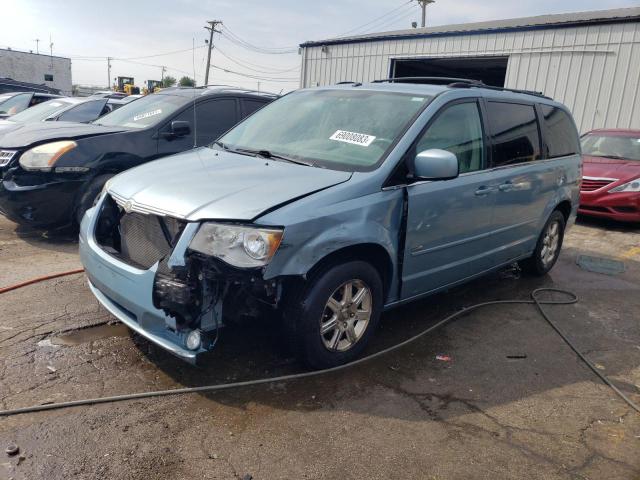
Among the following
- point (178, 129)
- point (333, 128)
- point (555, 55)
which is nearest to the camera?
point (333, 128)

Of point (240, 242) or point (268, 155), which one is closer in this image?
point (240, 242)

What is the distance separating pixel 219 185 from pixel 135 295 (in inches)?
31.4

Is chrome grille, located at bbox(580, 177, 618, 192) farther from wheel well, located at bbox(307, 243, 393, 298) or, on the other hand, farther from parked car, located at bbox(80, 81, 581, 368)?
wheel well, located at bbox(307, 243, 393, 298)

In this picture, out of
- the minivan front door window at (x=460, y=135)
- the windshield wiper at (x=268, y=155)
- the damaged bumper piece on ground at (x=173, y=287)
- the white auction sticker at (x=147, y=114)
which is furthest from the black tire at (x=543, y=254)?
the white auction sticker at (x=147, y=114)

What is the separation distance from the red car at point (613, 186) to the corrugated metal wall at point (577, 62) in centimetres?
382

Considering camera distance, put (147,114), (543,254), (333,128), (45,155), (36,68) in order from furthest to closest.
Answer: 1. (36,68)
2. (147,114)
3. (543,254)
4. (45,155)
5. (333,128)

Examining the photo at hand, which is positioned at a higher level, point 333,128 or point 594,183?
point 333,128

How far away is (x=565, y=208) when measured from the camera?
5.95m

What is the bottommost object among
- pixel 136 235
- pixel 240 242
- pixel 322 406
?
pixel 322 406

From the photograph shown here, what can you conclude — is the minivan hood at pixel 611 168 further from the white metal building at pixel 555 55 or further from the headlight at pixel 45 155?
the headlight at pixel 45 155

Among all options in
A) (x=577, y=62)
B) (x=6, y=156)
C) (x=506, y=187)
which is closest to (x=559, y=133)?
(x=506, y=187)

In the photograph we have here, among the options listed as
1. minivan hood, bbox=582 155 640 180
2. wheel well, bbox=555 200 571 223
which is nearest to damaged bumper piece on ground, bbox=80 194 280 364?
wheel well, bbox=555 200 571 223

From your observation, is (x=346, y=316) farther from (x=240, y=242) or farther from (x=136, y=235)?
(x=136, y=235)

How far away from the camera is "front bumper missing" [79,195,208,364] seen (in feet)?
9.49
